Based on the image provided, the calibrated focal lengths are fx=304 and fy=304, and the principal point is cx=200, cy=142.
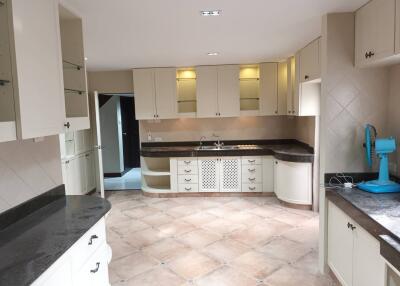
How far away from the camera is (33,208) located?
217cm

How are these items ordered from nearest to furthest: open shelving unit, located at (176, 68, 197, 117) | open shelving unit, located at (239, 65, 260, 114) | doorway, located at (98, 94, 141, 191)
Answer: open shelving unit, located at (239, 65, 260, 114)
open shelving unit, located at (176, 68, 197, 117)
doorway, located at (98, 94, 141, 191)

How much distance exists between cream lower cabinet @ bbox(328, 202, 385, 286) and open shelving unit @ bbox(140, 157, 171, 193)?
3.62 metres

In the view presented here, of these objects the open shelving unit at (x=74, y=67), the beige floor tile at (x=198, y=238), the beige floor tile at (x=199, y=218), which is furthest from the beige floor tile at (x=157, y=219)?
the open shelving unit at (x=74, y=67)

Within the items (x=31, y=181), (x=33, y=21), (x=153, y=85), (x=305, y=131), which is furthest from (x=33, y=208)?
(x=305, y=131)

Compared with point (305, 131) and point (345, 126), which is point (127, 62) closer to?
point (305, 131)

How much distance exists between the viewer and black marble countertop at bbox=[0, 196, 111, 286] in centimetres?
139

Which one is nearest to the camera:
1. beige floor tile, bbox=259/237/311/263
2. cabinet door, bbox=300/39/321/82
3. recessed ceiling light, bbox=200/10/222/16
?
recessed ceiling light, bbox=200/10/222/16

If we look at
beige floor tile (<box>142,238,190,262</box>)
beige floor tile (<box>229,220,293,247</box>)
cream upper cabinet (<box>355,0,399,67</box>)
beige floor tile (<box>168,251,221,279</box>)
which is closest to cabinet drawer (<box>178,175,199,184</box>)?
beige floor tile (<box>229,220,293,247</box>)

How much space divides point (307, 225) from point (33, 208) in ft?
10.9

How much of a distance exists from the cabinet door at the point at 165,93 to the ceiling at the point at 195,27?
81 centimetres

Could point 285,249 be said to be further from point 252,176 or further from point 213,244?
point 252,176

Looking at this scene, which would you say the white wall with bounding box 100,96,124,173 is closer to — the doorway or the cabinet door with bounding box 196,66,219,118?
the doorway

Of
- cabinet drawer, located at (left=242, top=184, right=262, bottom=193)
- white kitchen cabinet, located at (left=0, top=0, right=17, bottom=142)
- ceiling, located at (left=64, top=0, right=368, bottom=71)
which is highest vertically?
ceiling, located at (left=64, top=0, right=368, bottom=71)

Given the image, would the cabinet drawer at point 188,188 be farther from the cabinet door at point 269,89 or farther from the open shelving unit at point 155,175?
the cabinet door at point 269,89
